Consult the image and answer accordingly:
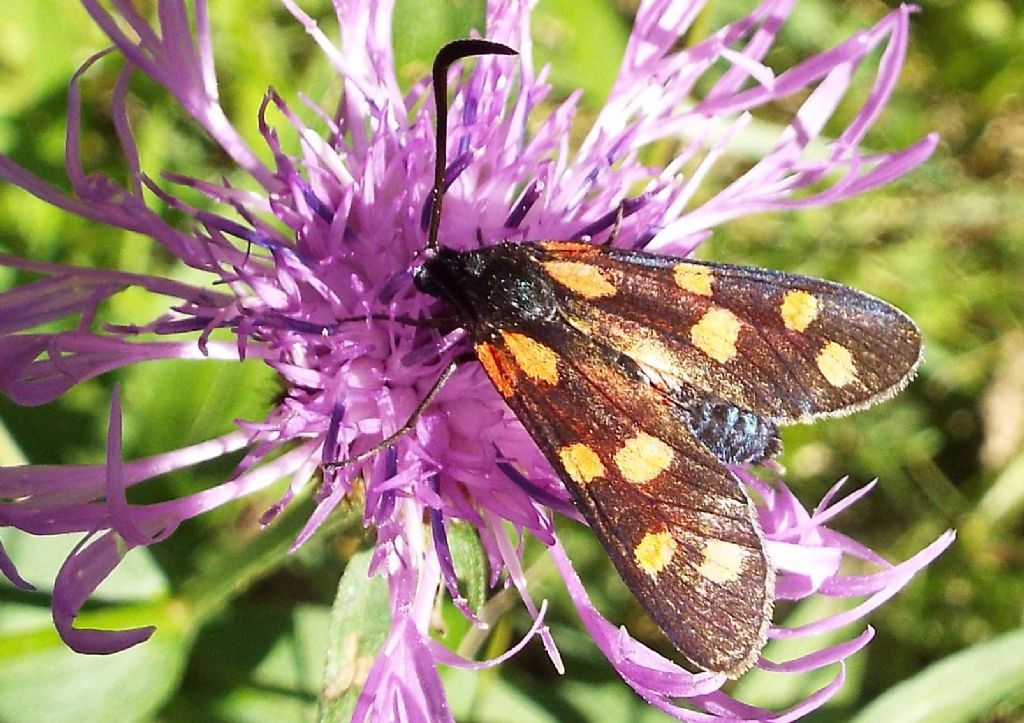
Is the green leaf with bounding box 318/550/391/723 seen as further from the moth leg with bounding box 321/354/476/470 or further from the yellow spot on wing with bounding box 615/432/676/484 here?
the yellow spot on wing with bounding box 615/432/676/484

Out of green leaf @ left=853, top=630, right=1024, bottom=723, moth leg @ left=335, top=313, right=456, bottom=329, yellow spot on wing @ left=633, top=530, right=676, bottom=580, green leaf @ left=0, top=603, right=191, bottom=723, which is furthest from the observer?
green leaf @ left=853, top=630, right=1024, bottom=723

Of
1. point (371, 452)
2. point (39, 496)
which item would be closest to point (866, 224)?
point (371, 452)

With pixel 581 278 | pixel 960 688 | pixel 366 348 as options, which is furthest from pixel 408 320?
pixel 960 688

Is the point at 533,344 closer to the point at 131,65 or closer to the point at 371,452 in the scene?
the point at 371,452

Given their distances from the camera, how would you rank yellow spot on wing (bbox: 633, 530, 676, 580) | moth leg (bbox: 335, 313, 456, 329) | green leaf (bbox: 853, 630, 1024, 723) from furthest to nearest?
green leaf (bbox: 853, 630, 1024, 723) → moth leg (bbox: 335, 313, 456, 329) → yellow spot on wing (bbox: 633, 530, 676, 580)

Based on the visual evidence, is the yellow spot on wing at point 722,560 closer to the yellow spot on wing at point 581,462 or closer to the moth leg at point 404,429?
the yellow spot on wing at point 581,462

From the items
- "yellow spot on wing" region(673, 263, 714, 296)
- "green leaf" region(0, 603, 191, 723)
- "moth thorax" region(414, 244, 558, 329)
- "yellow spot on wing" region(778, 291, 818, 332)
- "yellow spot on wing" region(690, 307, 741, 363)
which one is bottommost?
"green leaf" region(0, 603, 191, 723)

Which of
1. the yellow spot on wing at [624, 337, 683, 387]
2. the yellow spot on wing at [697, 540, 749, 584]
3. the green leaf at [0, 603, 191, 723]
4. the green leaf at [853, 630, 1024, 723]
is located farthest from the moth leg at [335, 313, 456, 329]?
the green leaf at [853, 630, 1024, 723]

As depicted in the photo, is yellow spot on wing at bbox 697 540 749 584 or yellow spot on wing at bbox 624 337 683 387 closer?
yellow spot on wing at bbox 697 540 749 584
